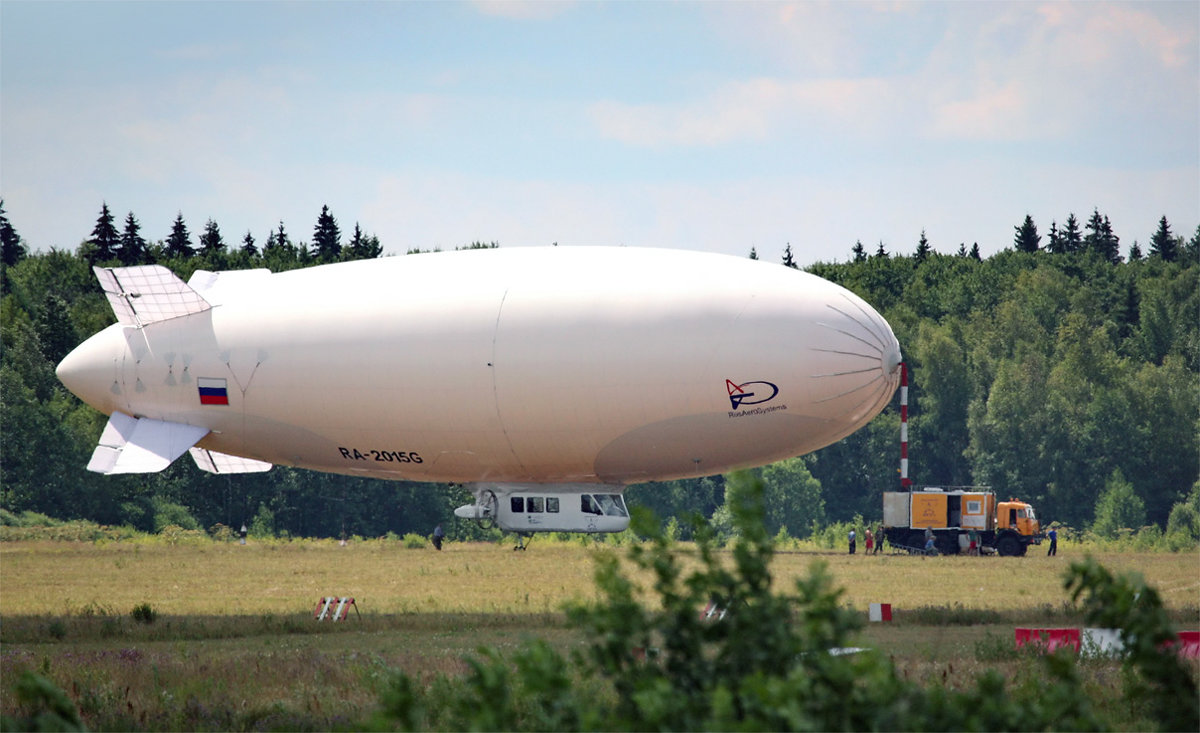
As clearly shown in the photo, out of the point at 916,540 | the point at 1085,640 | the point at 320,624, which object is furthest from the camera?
the point at 916,540

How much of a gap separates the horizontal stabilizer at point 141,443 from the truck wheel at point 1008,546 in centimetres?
4536

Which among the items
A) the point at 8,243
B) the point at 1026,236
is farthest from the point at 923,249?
the point at 8,243

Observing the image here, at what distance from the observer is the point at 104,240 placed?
141875mm

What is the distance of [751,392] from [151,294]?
16.1m

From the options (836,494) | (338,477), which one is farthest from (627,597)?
(836,494)

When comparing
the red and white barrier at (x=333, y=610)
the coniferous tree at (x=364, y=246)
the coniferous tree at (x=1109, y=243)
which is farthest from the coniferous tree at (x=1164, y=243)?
the red and white barrier at (x=333, y=610)

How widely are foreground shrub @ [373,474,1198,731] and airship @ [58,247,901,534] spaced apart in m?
22.4

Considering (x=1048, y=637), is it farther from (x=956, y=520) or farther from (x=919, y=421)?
(x=919, y=421)

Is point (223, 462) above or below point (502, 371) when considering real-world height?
below

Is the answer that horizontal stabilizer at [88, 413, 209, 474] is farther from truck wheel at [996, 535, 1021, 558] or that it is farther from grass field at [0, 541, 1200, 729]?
truck wheel at [996, 535, 1021, 558]

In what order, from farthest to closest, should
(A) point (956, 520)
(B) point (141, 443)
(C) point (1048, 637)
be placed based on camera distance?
1. (A) point (956, 520)
2. (B) point (141, 443)
3. (C) point (1048, 637)

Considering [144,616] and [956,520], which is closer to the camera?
[144,616]

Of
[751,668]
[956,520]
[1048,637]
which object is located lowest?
[1048,637]

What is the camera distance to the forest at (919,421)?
99688 mm
